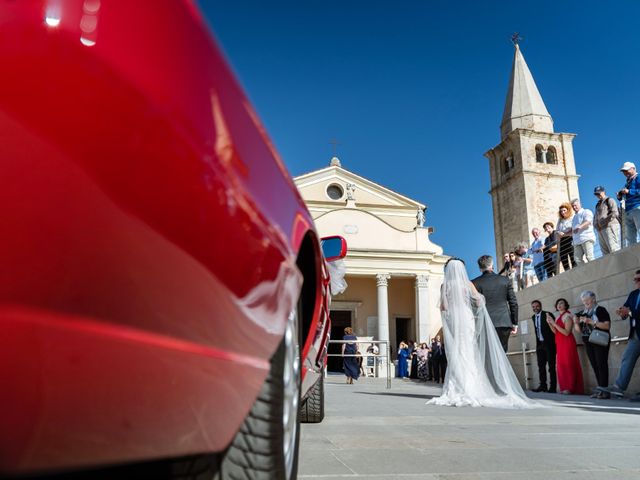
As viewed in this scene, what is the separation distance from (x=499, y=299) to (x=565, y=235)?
5.01m

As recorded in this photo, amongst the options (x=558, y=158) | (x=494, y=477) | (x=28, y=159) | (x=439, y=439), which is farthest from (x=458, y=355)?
(x=558, y=158)

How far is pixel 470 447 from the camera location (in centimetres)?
327

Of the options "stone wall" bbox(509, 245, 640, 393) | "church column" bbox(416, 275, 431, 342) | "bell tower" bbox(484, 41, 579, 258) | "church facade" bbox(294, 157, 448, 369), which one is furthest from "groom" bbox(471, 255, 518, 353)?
"bell tower" bbox(484, 41, 579, 258)

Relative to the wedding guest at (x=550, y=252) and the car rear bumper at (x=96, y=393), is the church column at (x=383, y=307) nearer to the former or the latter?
the wedding guest at (x=550, y=252)

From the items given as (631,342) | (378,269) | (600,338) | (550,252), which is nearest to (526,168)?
(378,269)

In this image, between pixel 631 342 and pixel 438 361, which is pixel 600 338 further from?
pixel 438 361

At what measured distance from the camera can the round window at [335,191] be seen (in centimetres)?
3538

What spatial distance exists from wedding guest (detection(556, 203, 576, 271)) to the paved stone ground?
6.97 metres

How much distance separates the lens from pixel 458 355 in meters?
7.46

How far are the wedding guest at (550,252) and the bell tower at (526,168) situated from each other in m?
30.2

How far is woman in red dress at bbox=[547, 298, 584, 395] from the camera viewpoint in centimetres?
1022

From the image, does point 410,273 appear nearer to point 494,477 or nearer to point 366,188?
point 366,188

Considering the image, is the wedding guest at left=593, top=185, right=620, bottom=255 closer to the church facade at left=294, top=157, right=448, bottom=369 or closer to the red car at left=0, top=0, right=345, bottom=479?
the red car at left=0, top=0, right=345, bottom=479

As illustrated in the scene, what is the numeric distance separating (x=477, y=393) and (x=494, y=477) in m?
4.99
